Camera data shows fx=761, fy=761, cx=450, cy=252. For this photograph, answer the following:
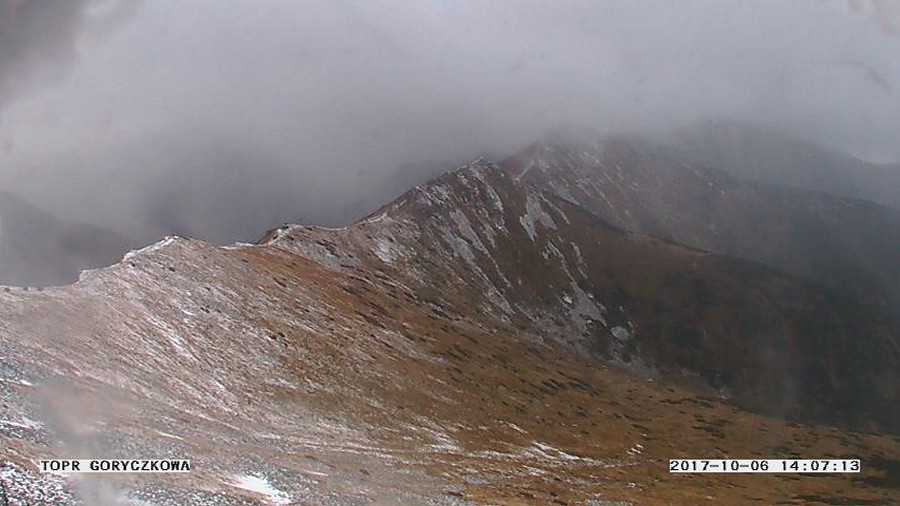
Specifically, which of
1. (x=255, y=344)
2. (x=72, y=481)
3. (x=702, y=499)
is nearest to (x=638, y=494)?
(x=702, y=499)

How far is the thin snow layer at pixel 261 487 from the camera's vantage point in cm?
5693

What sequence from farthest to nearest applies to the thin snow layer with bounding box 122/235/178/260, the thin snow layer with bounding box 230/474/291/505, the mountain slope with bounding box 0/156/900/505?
1. the thin snow layer with bounding box 122/235/178/260
2. the mountain slope with bounding box 0/156/900/505
3. the thin snow layer with bounding box 230/474/291/505

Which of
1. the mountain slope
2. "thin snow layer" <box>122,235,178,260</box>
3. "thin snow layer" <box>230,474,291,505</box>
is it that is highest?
"thin snow layer" <box>122,235,178,260</box>

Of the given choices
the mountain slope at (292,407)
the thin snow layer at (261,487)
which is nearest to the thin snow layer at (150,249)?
the mountain slope at (292,407)

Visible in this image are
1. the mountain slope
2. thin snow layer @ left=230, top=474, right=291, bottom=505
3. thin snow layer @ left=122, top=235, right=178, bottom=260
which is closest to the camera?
thin snow layer @ left=230, top=474, right=291, bottom=505

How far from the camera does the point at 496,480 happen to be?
97000mm

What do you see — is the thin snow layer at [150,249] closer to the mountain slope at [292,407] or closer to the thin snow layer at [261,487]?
the mountain slope at [292,407]

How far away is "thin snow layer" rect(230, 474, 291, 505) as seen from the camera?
56.9 metres

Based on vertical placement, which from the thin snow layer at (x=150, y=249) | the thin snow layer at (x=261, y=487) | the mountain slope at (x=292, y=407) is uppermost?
the thin snow layer at (x=150, y=249)

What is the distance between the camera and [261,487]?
5922 centimetres

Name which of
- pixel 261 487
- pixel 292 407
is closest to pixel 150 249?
pixel 292 407

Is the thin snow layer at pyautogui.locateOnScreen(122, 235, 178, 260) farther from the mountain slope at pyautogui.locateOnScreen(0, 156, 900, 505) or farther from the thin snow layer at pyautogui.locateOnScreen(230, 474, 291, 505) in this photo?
the thin snow layer at pyautogui.locateOnScreen(230, 474, 291, 505)

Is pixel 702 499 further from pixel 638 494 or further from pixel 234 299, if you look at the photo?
pixel 234 299

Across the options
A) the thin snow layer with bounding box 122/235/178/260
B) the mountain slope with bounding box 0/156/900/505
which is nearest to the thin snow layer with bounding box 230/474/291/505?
the mountain slope with bounding box 0/156/900/505
